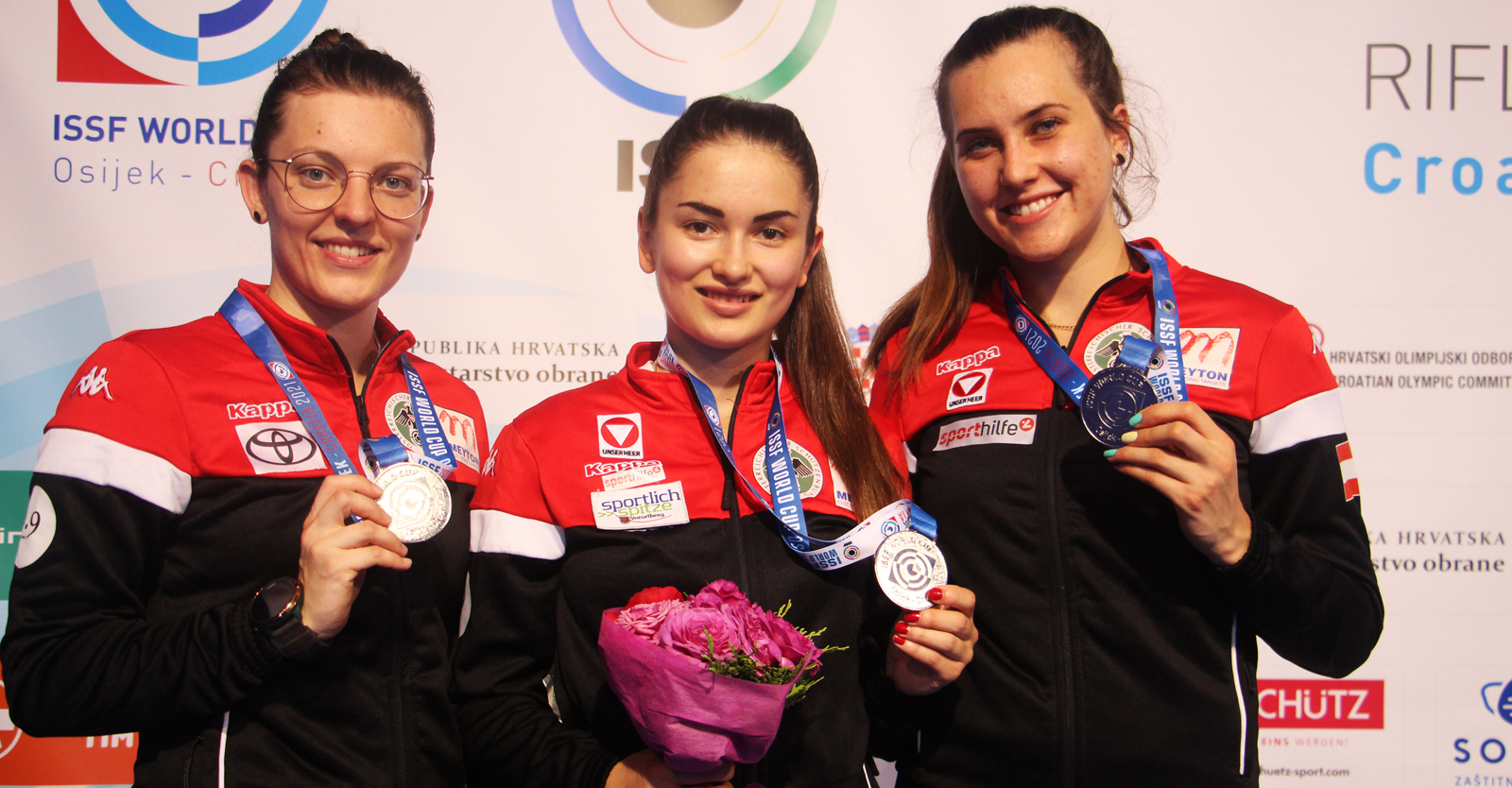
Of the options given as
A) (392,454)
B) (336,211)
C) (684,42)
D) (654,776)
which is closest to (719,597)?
(654,776)

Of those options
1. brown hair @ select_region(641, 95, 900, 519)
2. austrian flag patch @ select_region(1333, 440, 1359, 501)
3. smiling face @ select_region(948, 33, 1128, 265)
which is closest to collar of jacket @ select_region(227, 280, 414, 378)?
brown hair @ select_region(641, 95, 900, 519)

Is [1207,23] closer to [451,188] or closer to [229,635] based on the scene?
[451,188]

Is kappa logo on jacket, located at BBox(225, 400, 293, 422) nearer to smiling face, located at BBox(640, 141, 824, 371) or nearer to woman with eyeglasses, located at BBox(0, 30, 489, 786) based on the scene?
woman with eyeglasses, located at BBox(0, 30, 489, 786)

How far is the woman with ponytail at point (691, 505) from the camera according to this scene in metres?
1.62

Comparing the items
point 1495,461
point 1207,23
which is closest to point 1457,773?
point 1495,461

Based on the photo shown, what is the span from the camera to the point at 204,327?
5.70 ft

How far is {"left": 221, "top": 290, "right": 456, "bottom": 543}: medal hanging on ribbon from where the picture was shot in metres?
1.58

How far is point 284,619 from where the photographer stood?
4.75 feet

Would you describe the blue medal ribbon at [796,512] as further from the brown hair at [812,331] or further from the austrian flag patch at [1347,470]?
the austrian flag patch at [1347,470]

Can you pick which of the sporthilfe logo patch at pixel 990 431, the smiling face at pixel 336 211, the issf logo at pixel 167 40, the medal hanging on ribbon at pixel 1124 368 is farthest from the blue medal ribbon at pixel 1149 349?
the issf logo at pixel 167 40

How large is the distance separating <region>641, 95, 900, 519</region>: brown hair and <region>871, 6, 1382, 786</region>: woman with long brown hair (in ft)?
0.51

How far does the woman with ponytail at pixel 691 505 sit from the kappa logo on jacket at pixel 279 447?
0.33m

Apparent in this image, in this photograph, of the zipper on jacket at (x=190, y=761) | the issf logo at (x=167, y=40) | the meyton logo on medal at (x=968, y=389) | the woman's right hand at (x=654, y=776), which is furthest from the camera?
the issf logo at (x=167, y=40)

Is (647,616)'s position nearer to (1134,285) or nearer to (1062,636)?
(1062,636)
